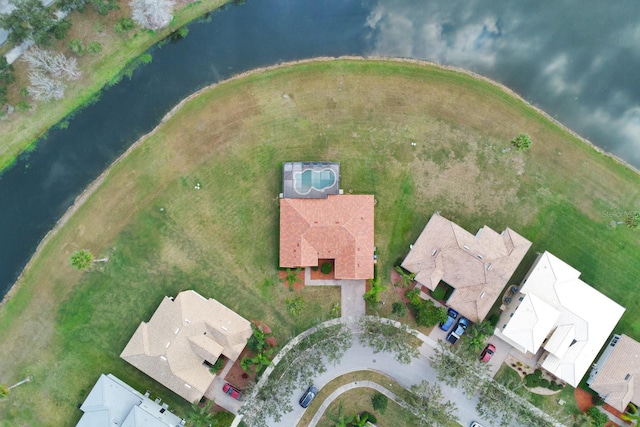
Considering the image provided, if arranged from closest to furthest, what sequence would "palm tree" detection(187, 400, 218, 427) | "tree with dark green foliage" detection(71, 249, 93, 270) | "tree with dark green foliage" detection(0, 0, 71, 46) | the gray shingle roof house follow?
"palm tree" detection(187, 400, 218, 427), the gray shingle roof house, "tree with dark green foliage" detection(0, 0, 71, 46), "tree with dark green foliage" detection(71, 249, 93, 270)

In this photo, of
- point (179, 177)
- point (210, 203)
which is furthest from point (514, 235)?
point (179, 177)

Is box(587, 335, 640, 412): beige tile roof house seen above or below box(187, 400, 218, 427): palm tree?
above

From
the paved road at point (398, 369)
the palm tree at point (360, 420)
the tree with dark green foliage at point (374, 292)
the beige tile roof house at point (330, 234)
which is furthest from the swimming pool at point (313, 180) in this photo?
the palm tree at point (360, 420)

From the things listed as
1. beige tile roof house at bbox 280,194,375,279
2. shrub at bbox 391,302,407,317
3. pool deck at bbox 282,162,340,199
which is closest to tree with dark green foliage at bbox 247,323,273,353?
beige tile roof house at bbox 280,194,375,279

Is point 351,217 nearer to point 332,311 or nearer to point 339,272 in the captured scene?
point 339,272

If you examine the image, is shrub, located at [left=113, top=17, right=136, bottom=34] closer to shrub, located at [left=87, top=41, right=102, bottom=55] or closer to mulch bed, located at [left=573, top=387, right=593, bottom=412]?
shrub, located at [left=87, top=41, right=102, bottom=55]
